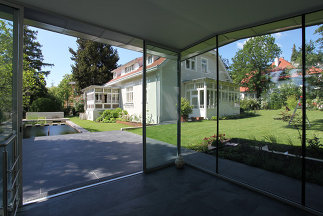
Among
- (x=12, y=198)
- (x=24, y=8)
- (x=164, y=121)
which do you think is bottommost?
(x=12, y=198)

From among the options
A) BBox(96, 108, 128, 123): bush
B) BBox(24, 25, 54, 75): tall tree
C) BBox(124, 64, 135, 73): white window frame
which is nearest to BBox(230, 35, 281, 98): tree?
BBox(96, 108, 128, 123): bush

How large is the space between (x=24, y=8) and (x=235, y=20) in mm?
2914

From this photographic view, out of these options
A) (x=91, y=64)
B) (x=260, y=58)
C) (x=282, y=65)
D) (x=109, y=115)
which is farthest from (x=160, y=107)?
(x=91, y=64)

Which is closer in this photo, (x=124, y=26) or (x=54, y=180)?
(x=124, y=26)

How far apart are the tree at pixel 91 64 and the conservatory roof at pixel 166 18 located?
22619mm

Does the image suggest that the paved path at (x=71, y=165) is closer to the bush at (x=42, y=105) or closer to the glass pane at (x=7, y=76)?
the glass pane at (x=7, y=76)

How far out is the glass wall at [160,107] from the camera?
331 cm

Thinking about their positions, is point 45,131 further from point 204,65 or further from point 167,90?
point 204,65

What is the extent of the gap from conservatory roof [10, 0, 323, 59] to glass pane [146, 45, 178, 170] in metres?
0.63

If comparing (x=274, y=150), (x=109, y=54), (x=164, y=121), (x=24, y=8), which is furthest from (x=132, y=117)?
(x=109, y=54)

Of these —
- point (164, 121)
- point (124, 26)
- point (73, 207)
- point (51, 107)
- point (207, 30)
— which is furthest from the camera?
point (51, 107)

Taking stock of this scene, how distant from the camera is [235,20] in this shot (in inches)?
96.7

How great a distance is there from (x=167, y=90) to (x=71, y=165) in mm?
2739

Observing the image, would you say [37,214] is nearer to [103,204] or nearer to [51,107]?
[103,204]
